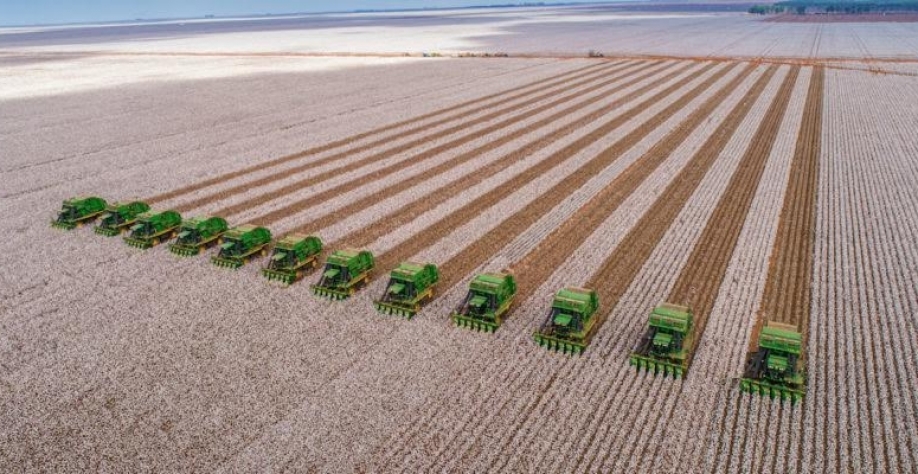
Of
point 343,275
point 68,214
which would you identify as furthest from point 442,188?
point 68,214

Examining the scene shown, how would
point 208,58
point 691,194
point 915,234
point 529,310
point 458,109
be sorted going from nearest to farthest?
point 529,310 → point 915,234 → point 691,194 → point 458,109 → point 208,58

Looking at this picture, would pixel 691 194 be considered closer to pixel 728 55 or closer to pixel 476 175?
pixel 476 175

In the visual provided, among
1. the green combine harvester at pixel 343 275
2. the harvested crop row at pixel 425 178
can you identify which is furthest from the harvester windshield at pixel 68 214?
the green combine harvester at pixel 343 275

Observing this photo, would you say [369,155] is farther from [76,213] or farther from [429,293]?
[429,293]

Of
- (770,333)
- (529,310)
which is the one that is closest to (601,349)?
(529,310)

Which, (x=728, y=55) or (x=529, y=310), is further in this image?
(x=728, y=55)

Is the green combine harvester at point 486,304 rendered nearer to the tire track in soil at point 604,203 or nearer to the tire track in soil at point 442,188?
the tire track in soil at point 604,203

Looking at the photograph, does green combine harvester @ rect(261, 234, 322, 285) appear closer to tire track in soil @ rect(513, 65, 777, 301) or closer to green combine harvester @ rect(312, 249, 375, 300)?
green combine harvester @ rect(312, 249, 375, 300)
